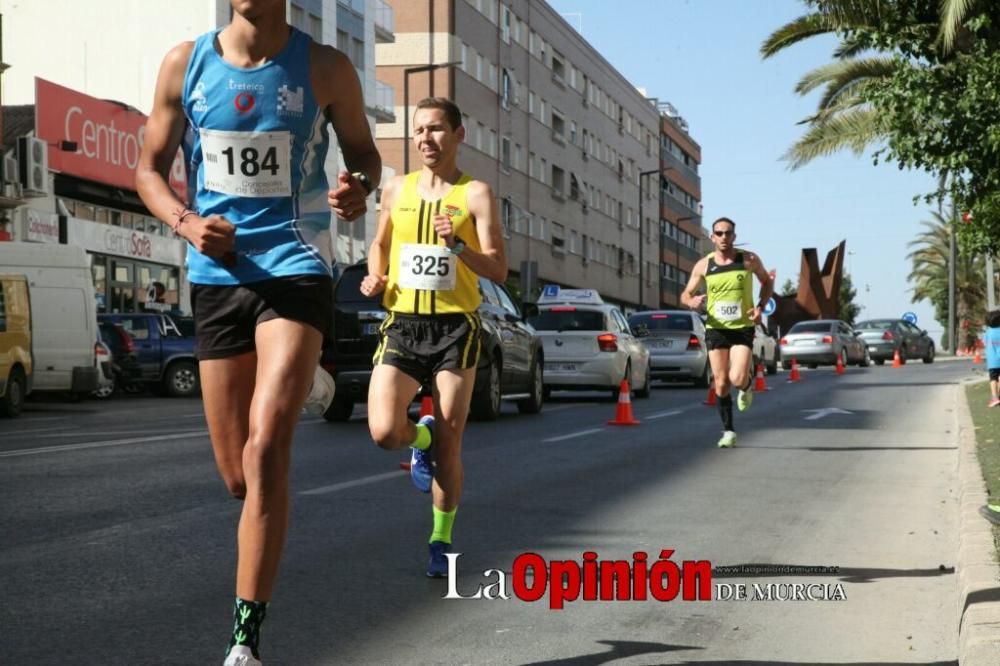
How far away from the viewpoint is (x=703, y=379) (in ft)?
105

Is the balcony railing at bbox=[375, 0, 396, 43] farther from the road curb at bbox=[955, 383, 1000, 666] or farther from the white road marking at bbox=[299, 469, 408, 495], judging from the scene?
the road curb at bbox=[955, 383, 1000, 666]

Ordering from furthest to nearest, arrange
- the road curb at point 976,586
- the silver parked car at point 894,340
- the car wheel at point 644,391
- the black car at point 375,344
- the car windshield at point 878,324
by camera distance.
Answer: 1. the car windshield at point 878,324
2. the silver parked car at point 894,340
3. the car wheel at point 644,391
4. the black car at point 375,344
5. the road curb at point 976,586

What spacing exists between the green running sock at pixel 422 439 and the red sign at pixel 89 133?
30929mm

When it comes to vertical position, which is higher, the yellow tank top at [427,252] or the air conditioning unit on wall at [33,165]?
the air conditioning unit on wall at [33,165]

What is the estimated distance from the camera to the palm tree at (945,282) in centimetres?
8125

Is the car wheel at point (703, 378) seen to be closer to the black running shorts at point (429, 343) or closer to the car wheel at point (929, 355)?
the black running shorts at point (429, 343)

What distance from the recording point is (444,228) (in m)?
6.45

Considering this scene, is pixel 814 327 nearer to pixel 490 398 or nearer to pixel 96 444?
pixel 490 398

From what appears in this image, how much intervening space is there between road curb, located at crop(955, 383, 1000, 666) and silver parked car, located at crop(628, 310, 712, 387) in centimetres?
2087

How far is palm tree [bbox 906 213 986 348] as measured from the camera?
81250mm

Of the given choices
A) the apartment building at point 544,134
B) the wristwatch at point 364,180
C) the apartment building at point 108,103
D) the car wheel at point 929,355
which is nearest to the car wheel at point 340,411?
the wristwatch at point 364,180

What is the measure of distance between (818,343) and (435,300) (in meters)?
41.5

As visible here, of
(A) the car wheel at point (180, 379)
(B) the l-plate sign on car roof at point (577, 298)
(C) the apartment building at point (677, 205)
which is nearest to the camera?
(B) the l-plate sign on car roof at point (577, 298)

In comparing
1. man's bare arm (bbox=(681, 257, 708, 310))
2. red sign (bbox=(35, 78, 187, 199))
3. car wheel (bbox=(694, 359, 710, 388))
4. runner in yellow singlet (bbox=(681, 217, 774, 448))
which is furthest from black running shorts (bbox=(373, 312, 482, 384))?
red sign (bbox=(35, 78, 187, 199))
